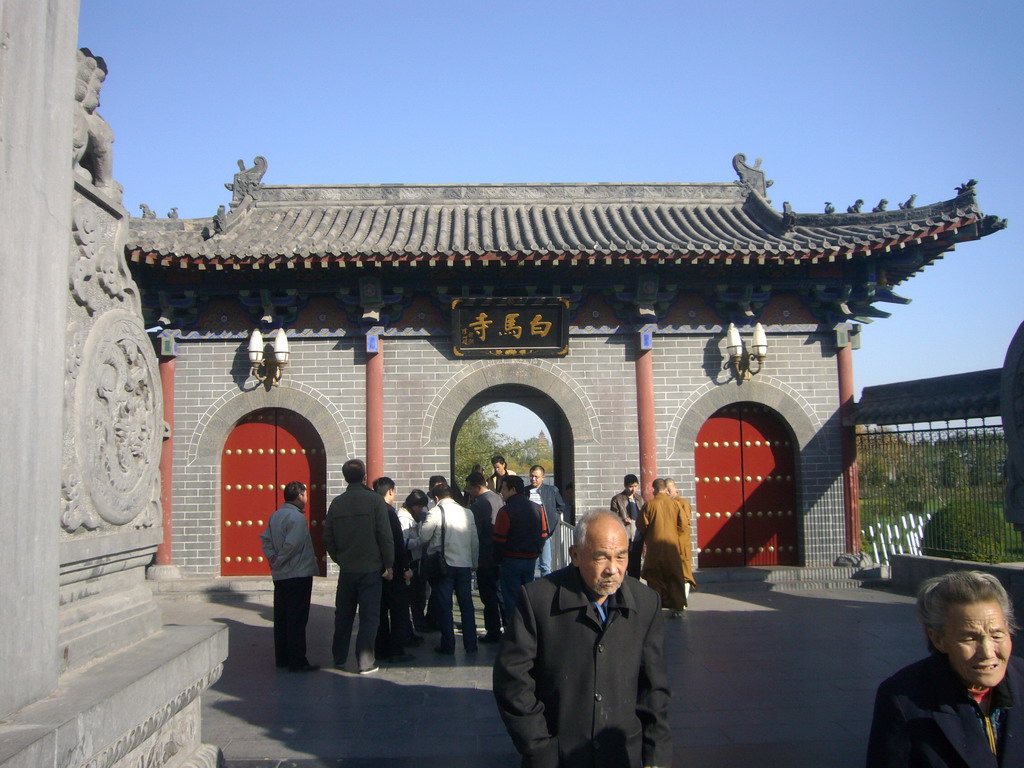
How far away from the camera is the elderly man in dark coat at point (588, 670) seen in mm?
2596

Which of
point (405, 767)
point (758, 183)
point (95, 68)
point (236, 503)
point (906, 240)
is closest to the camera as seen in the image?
point (95, 68)

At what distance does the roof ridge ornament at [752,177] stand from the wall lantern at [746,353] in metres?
3.31

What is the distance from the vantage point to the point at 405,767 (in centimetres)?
430

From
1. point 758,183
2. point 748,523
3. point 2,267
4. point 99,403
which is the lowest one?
point 748,523

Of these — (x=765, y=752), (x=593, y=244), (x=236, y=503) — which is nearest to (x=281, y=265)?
(x=236, y=503)

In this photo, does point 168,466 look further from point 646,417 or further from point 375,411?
point 646,417

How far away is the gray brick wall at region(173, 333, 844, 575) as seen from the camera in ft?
35.0

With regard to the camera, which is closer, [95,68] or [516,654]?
[516,654]

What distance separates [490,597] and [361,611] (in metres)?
1.42

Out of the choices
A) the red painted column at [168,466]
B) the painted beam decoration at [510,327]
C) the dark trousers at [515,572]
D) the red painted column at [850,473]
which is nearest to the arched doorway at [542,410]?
the painted beam decoration at [510,327]

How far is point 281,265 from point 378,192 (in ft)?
12.5

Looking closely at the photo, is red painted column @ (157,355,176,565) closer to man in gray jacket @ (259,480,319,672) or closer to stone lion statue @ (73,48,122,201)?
man in gray jacket @ (259,480,319,672)

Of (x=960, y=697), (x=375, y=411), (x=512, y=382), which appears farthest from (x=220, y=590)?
(x=960, y=697)

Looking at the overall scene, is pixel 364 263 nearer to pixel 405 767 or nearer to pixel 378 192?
pixel 378 192
